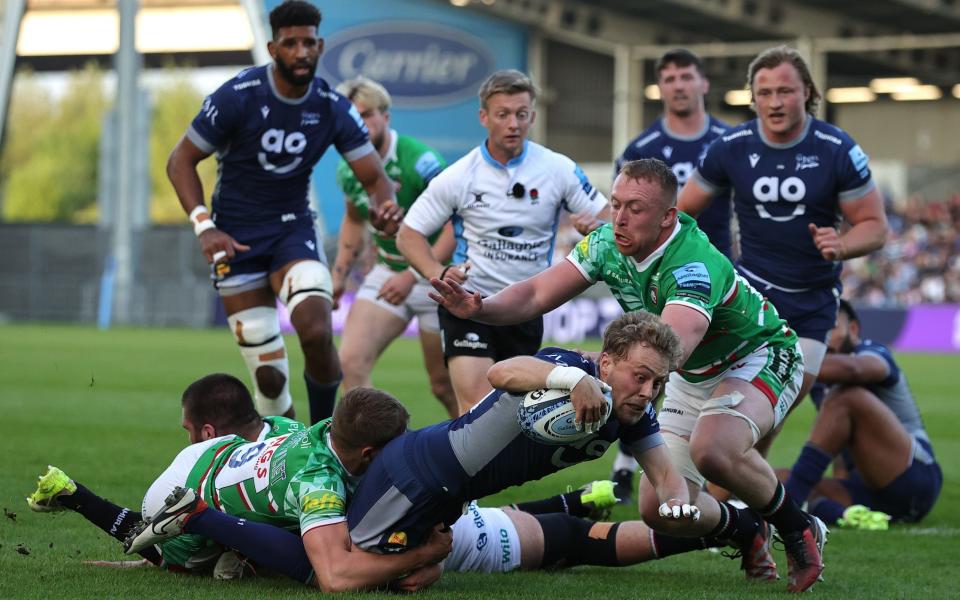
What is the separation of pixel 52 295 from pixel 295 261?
27448 mm

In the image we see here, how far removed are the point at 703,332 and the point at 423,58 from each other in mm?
40939

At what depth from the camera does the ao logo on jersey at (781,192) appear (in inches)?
299

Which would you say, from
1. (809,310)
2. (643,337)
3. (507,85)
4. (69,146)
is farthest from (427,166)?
(69,146)

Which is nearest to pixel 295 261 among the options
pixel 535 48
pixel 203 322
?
pixel 203 322

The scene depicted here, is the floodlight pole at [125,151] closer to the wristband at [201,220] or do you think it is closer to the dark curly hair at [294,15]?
the wristband at [201,220]

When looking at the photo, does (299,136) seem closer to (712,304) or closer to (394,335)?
(394,335)

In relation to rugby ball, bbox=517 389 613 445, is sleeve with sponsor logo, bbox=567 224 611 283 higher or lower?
higher

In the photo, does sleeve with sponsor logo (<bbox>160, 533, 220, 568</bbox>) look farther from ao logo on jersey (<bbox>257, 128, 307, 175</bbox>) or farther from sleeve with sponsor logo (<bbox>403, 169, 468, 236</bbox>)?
ao logo on jersey (<bbox>257, 128, 307, 175</bbox>)

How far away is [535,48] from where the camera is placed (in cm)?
4656

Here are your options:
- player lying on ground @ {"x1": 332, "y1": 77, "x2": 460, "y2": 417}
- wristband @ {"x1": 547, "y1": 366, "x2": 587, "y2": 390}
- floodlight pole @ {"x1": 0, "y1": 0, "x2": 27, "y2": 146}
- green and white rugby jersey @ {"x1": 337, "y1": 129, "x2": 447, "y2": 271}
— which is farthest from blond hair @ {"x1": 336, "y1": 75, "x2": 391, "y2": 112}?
floodlight pole @ {"x1": 0, "y1": 0, "x2": 27, "y2": 146}

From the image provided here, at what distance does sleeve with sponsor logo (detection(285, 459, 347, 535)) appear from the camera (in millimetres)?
5477

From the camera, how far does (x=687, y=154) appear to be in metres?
9.62

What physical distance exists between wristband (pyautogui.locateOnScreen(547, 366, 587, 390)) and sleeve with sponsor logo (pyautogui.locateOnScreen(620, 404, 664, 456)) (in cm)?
46

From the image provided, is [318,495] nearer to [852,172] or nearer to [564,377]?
[564,377]
